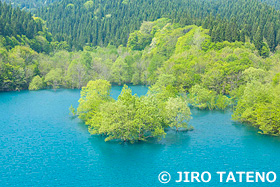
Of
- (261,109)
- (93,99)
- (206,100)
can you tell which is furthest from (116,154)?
(206,100)

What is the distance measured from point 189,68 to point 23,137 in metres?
63.7

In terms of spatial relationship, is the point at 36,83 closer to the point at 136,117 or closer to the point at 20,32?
the point at 20,32

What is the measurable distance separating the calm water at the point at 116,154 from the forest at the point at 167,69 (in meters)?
3.23

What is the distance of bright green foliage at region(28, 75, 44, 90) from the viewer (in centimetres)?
12183

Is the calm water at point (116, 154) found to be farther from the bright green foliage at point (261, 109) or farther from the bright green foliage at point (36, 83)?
the bright green foliage at point (36, 83)

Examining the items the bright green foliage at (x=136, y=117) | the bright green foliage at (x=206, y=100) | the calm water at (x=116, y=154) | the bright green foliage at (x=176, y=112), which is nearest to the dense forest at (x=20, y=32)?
the calm water at (x=116, y=154)

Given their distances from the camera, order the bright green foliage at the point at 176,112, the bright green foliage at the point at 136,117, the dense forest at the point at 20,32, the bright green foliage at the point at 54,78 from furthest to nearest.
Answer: the dense forest at the point at 20,32 → the bright green foliage at the point at 54,78 → the bright green foliage at the point at 176,112 → the bright green foliage at the point at 136,117

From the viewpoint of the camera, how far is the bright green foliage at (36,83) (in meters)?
122

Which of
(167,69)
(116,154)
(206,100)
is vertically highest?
(116,154)

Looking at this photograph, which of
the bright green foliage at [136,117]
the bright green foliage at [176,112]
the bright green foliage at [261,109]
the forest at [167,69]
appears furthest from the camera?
the forest at [167,69]

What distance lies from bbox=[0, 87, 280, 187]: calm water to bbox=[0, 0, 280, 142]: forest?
3.23m

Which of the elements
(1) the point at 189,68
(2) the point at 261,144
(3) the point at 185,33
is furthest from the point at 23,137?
(3) the point at 185,33

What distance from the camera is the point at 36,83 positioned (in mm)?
123188

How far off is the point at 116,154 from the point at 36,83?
3236 inches
